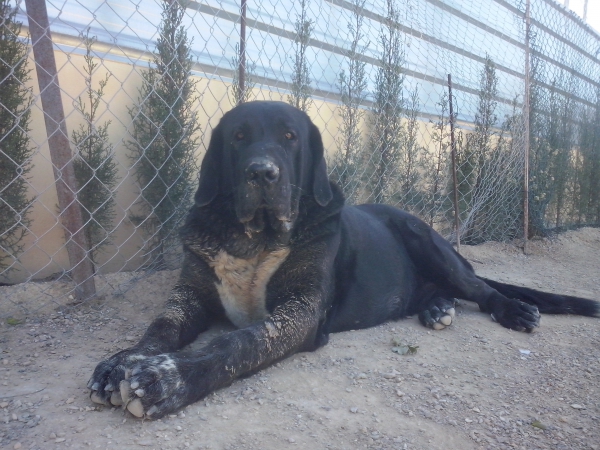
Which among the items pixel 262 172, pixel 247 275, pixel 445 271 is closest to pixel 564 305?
pixel 445 271

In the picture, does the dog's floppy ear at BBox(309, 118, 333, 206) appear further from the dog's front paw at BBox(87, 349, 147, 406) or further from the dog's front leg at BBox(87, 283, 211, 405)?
the dog's front paw at BBox(87, 349, 147, 406)

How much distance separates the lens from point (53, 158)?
271 centimetres

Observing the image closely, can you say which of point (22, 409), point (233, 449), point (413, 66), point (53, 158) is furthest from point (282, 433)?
point (413, 66)

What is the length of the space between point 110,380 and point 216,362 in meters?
0.40

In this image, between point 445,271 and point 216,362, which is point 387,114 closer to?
point 445,271

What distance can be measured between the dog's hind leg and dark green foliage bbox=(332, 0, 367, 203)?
4.34 ft

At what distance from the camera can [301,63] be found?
14.7 feet

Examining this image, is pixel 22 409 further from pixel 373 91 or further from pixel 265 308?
pixel 373 91

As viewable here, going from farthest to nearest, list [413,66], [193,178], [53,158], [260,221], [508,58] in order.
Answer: [508,58], [413,66], [193,178], [53,158], [260,221]

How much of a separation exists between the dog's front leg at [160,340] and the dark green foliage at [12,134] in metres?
1.06

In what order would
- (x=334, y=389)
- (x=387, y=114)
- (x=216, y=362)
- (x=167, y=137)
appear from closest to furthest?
(x=216, y=362) < (x=334, y=389) < (x=167, y=137) < (x=387, y=114)

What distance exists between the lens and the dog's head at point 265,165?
2408 millimetres

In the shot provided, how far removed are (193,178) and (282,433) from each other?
245 cm

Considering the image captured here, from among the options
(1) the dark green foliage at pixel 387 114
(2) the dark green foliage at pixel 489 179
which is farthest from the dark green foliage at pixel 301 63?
(2) the dark green foliage at pixel 489 179
